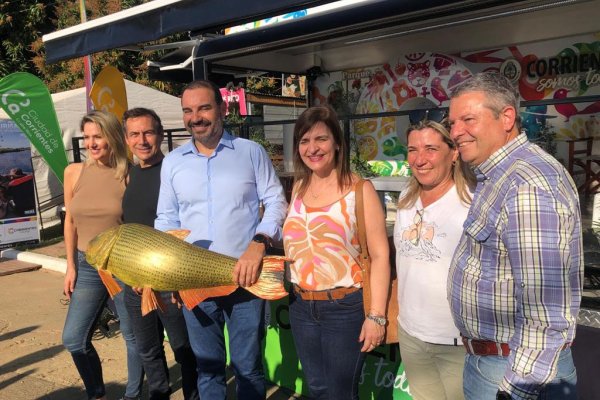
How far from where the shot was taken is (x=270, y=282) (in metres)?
1.90

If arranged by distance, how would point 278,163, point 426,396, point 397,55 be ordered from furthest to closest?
1. point 278,163
2. point 397,55
3. point 426,396

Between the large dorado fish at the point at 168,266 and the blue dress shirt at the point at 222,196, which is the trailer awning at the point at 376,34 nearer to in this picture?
the blue dress shirt at the point at 222,196

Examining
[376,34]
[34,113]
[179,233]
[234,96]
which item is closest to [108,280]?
[179,233]

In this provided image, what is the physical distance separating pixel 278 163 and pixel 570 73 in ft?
15.9

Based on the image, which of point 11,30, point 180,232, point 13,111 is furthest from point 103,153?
point 11,30

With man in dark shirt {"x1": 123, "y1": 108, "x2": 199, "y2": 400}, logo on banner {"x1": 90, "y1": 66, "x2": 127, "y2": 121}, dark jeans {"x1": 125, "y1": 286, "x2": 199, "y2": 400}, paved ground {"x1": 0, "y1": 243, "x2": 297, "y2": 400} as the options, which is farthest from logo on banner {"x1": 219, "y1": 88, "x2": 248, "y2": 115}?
dark jeans {"x1": 125, "y1": 286, "x2": 199, "y2": 400}

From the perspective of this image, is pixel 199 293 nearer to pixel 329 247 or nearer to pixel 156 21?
pixel 329 247

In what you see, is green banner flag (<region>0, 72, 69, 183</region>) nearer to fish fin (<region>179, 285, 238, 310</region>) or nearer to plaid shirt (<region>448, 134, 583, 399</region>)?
fish fin (<region>179, 285, 238, 310</region>)

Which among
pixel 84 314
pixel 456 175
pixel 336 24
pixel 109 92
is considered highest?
pixel 336 24

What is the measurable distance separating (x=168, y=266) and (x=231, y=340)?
638 mm

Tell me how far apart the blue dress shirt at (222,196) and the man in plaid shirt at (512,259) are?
96cm

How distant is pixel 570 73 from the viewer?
20.8 feet

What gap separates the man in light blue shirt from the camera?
7.14 feet

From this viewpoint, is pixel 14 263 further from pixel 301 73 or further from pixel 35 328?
pixel 301 73
